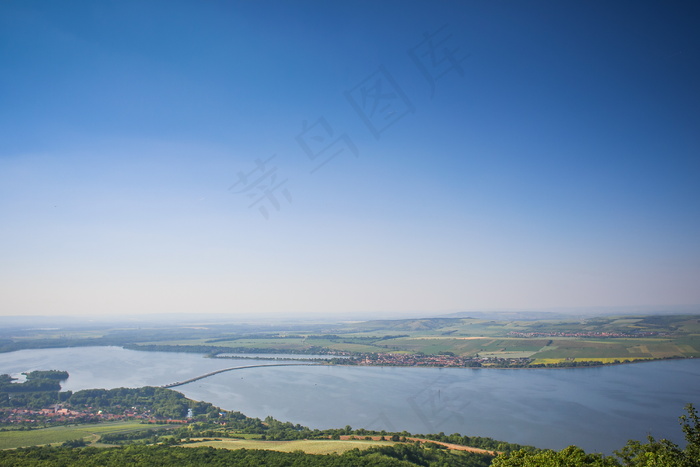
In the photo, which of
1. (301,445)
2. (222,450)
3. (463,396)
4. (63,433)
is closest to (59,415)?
(63,433)

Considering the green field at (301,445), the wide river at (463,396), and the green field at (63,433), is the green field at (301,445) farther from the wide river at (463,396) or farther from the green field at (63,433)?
the green field at (63,433)

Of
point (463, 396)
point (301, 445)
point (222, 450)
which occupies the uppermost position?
point (222, 450)

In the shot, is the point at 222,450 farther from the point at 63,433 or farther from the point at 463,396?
the point at 463,396

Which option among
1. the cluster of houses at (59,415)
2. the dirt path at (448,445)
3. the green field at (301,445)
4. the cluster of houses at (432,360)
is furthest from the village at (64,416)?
the cluster of houses at (432,360)

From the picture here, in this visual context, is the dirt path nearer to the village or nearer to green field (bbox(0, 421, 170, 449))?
the village

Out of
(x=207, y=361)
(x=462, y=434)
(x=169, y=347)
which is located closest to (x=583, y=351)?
(x=462, y=434)

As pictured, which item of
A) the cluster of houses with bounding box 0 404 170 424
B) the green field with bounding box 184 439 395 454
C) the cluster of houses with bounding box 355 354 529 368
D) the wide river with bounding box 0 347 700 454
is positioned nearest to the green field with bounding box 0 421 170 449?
the cluster of houses with bounding box 0 404 170 424
